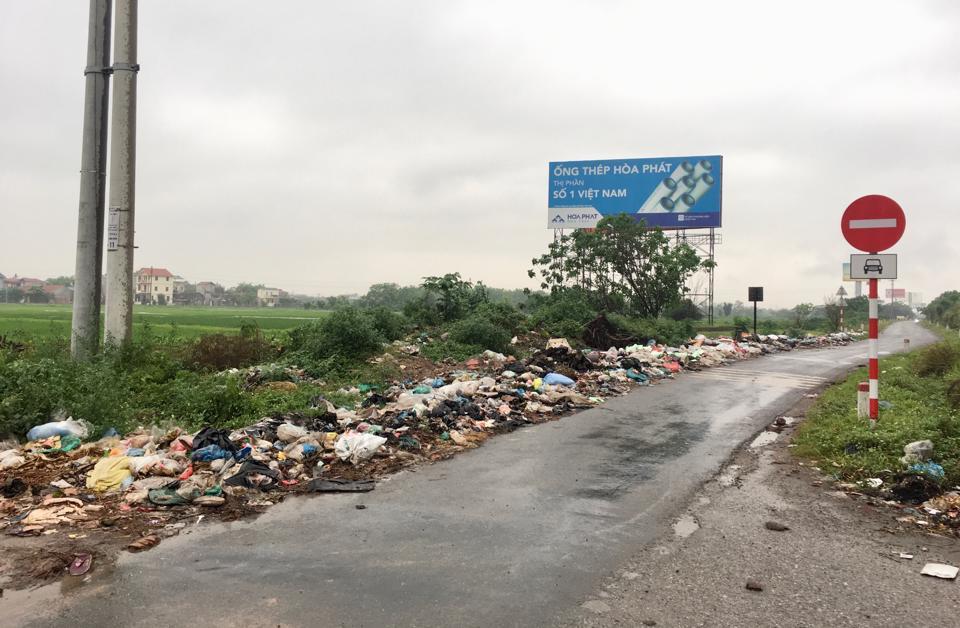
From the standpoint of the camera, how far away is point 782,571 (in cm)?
359

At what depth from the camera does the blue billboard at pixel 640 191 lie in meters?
30.2

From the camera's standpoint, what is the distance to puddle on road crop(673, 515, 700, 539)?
13.8 ft

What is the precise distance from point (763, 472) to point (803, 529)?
163 centimetres

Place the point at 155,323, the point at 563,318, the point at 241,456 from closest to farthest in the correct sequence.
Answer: the point at 241,456
the point at 563,318
the point at 155,323

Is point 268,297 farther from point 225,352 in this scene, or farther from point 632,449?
point 632,449

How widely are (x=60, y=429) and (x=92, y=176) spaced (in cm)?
464

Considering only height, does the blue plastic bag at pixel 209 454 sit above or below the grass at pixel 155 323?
below

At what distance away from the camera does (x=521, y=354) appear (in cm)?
1484

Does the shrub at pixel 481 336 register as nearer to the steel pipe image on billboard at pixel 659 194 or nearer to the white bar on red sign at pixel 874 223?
the white bar on red sign at pixel 874 223

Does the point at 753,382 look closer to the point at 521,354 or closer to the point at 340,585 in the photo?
the point at 521,354

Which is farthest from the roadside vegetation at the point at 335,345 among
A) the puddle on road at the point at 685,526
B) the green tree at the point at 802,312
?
the green tree at the point at 802,312

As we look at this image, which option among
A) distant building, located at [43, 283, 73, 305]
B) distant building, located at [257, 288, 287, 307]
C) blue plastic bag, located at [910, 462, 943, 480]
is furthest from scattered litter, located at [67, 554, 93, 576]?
distant building, located at [257, 288, 287, 307]

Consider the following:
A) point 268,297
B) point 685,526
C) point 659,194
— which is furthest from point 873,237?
point 268,297

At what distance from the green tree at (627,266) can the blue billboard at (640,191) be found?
4505mm
